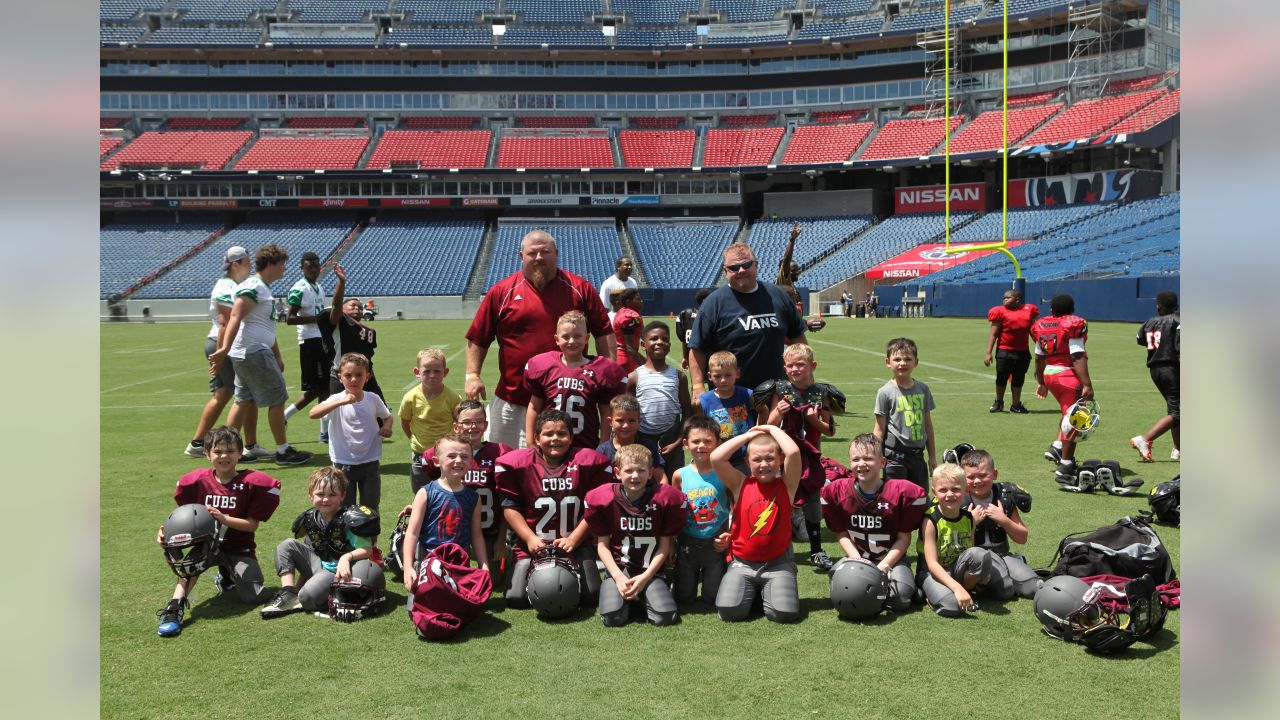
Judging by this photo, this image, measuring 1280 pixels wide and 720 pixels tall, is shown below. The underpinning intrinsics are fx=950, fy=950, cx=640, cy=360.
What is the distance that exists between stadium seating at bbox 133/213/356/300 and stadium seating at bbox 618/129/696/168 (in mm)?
18134

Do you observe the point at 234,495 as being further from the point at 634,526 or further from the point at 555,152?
the point at 555,152

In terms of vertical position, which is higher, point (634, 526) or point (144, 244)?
point (144, 244)

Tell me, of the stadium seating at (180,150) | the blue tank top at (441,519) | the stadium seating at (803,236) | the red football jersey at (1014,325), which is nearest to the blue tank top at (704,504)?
→ the blue tank top at (441,519)

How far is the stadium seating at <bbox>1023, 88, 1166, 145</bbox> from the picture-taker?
48812mm

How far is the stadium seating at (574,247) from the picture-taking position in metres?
52.8

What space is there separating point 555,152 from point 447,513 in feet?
189

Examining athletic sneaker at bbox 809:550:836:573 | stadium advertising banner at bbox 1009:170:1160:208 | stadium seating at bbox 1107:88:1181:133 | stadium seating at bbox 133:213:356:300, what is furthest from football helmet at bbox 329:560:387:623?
stadium advertising banner at bbox 1009:170:1160:208

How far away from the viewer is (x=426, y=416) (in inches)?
→ 277

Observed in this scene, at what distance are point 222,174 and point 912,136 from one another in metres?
41.4

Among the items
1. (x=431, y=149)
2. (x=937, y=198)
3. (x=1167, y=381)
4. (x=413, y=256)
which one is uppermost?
(x=431, y=149)

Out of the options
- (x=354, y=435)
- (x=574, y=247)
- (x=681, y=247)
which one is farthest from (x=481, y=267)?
(x=354, y=435)

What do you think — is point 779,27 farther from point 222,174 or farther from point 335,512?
point 335,512

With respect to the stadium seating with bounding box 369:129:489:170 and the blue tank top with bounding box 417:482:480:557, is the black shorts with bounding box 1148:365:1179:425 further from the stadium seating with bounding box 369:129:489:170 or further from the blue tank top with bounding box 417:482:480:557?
the stadium seating with bounding box 369:129:489:170

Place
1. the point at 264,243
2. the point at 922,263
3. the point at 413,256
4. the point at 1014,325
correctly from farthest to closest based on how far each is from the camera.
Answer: the point at 264,243
the point at 413,256
the point at 922,263
the point at 1014,325
